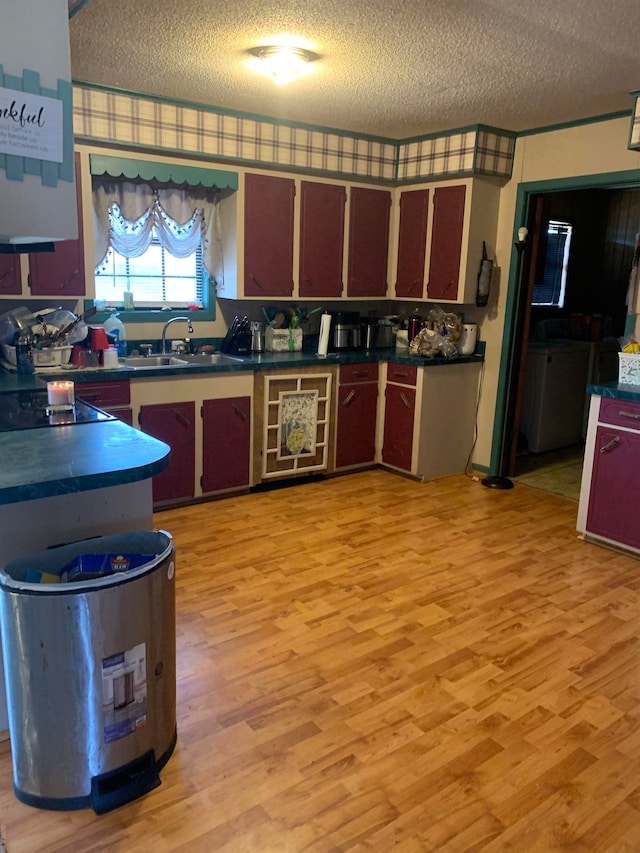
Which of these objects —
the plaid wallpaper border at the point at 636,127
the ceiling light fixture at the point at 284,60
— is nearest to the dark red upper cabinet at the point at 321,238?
the ceiling light fixture at the point at 284,60

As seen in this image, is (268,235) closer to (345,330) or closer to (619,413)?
(345,330)

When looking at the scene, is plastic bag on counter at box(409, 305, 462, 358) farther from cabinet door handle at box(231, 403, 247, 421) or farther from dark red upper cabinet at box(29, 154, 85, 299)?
dark red upper cabinet at box(29, 154, 85, 299)

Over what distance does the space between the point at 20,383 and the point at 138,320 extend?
47.9 inches

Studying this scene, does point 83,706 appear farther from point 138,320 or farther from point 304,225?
point 304,225

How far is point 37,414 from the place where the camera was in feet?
8.41

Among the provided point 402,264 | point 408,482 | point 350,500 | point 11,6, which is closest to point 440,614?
point 350,500

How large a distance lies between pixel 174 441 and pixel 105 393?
52 centimetres

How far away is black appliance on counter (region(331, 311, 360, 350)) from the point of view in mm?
4914

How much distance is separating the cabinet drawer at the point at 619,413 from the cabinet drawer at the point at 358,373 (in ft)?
5.62

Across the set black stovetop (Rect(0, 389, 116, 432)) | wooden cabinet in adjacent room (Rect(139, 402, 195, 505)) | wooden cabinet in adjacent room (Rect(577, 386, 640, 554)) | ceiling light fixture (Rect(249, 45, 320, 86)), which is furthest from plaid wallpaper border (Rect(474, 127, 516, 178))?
black stovetop (Rect(0, 389, 116, 432))

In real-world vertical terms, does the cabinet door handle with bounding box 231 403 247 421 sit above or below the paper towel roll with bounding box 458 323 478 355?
below

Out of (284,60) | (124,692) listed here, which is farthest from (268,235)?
(124,692)

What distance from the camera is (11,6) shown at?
168cm

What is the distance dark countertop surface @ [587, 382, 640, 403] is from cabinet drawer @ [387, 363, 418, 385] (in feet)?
4.36
